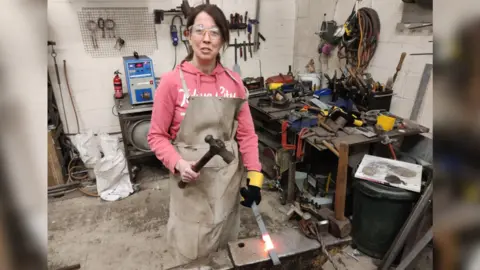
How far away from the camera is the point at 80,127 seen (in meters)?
3.06

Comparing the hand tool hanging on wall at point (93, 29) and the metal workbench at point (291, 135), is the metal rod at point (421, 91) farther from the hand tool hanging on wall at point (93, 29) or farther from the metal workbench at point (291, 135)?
the hand tool hanging on wall at point (93, 29)

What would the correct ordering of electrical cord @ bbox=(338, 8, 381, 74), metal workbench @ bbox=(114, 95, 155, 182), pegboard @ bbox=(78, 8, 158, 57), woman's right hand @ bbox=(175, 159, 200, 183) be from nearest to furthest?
1. woman's right hand @ bbox=(175, 159, 200, 183)
2. electrical cord @ bbox=(338, 8, 381, 74)
3. metal workbench @ bbox=(114, 95, 155, 182)
4. pegboard @ bbox=(78, 8, 158, 57)

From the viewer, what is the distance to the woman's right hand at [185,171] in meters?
1.24

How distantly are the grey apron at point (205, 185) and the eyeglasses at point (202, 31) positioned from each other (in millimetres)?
266

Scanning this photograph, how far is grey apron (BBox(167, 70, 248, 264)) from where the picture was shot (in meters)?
1.37

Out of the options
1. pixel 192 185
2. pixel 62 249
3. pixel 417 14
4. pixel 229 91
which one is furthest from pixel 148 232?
pixel 417 14

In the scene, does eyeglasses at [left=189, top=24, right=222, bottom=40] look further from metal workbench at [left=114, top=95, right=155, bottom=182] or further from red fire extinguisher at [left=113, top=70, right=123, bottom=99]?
red fire extinguisher at [left=113, top=70, right=123, bottom=99]

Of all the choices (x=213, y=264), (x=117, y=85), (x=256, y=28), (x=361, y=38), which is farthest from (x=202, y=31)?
(x=256, y=28)

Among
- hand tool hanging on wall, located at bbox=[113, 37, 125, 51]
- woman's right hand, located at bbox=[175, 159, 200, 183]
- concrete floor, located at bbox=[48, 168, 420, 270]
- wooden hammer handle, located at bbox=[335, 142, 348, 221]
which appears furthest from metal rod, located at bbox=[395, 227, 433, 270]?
hand tool hanging on wall, located at bbox=[113, 37, 125, 51]

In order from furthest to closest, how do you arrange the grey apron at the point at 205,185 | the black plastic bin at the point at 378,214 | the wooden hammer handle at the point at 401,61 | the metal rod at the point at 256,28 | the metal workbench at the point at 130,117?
the metal rod at the point at 256,28 → the metal workbench at the point at 130,117 → the wooden hammer handle at the point at 401,61 → the black plastic bin at the point at 378,214 → the grey apron at the point at 205,185

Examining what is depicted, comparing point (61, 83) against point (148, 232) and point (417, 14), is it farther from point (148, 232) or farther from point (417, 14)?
point (417, 14)

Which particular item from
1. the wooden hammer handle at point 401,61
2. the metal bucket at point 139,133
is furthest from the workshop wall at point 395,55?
the metal bucket at point 139,133

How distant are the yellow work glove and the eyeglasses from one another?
64 centimetres

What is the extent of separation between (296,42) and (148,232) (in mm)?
2596
